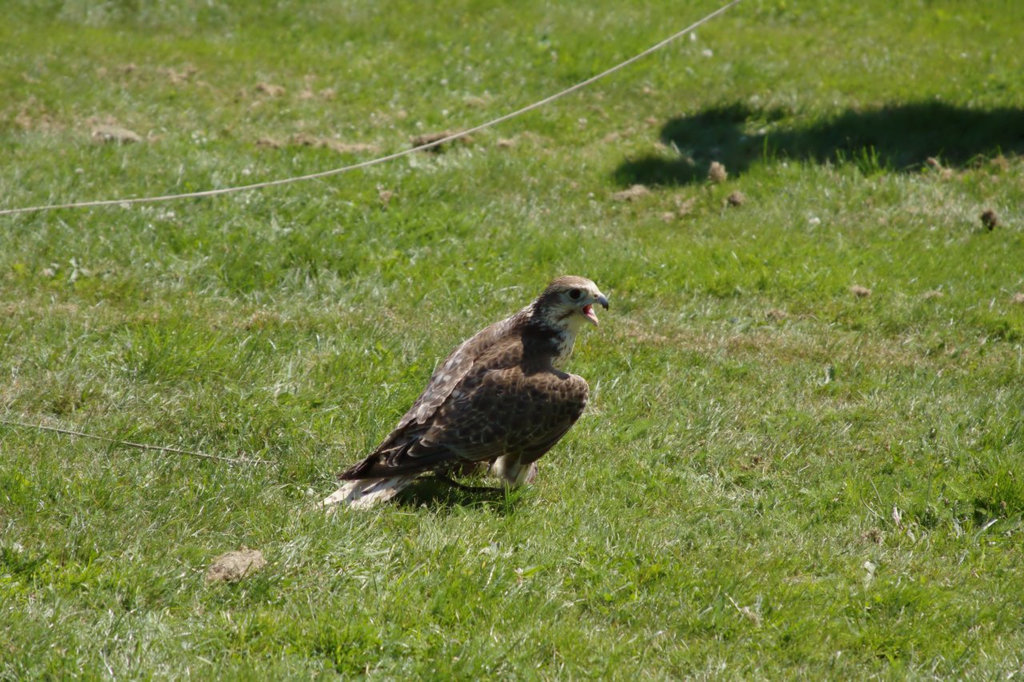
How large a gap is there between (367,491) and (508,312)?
9.83 feet

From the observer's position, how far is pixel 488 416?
6133 millimetres

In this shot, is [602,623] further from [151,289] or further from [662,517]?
[151,289]

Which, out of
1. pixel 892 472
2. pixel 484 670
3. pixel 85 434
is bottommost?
pixel 892 472

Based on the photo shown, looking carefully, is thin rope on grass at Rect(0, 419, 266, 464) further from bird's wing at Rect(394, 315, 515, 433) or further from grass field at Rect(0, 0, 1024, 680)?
bird's wing at Rect(394, 315, 515, 433)

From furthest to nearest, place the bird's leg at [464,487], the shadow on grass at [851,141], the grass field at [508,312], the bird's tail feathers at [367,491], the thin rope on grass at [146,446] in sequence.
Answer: the shadow on grass at [851,141] < the bird's leg at [464,487] < the thin rope on grass at [146,446] < the bird's tail feathers at [367,491] < the grass field at [508,312]

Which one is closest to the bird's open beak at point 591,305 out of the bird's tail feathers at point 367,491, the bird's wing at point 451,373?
the bird's wing at point 451,373

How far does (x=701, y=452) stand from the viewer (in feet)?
22.6

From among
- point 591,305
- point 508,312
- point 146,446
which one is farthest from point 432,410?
point 508,312

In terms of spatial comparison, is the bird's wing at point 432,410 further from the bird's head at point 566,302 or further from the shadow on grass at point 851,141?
the shadow on grass at point 851,141

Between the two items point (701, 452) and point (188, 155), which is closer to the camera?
point (701, 452)

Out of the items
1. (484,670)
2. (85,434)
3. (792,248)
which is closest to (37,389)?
(85,434)

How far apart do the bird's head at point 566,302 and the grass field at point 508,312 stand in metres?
0.80

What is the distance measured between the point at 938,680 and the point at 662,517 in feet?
5.70

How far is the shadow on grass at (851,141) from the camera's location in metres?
11.5
